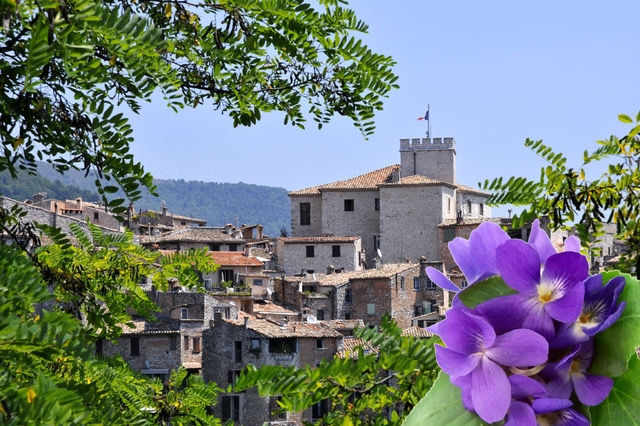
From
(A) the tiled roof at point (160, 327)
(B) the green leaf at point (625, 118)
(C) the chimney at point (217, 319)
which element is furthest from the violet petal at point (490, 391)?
(C) the chimney at point (217, 319)

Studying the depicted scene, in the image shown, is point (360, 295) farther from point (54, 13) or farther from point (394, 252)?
point (54, 13)

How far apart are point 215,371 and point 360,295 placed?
12.6 meters

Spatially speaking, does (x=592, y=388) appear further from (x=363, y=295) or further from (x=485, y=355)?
(x=363, y=295)

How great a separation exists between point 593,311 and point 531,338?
0.07m

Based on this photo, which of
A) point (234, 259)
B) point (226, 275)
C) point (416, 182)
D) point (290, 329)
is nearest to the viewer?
point (290, 329)

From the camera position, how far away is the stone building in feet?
171

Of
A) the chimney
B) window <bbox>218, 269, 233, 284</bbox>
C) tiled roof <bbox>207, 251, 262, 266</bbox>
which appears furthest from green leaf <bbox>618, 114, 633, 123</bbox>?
window <bbox>218, 269, 233, 284</bbox>

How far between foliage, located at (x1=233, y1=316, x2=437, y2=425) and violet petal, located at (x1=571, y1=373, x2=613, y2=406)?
1.23 meters

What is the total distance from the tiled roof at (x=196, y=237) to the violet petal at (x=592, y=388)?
4780 centimetres

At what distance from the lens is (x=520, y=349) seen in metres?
0.65

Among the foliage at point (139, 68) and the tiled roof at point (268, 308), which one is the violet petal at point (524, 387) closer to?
the foliage at point (139, 68)

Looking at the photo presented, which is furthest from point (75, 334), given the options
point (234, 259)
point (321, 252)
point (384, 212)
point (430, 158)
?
point (430, 158)

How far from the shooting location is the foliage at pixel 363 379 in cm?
199

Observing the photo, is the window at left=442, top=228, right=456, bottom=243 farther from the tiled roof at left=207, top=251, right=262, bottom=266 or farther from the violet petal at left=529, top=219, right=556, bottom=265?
the violet petal at left=529, top=219, right=556, bottom=265
